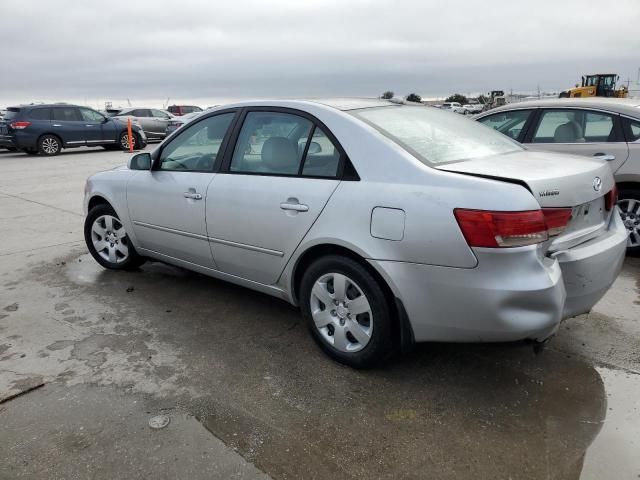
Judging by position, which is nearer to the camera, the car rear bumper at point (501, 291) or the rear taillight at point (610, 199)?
the car rear bumper at point (501, 291)

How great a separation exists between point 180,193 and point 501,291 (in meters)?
2.48

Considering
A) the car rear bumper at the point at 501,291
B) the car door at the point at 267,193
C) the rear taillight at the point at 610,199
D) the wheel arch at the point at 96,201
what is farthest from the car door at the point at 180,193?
the rear taillight at the point at 610,199

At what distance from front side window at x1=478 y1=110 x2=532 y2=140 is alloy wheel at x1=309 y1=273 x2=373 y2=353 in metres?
3.72

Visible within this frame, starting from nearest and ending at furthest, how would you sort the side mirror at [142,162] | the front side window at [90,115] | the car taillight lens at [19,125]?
the side mirror at [142,162] < the car taillight lens at [19,125] < the front side window at [90,115]

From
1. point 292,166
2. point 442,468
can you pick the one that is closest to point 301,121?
point 292,166

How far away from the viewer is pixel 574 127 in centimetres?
554

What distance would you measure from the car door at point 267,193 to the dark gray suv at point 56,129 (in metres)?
15.9

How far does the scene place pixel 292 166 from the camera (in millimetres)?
3344

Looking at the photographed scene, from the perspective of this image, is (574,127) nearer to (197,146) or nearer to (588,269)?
(588,269)

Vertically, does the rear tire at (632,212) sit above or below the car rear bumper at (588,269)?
below

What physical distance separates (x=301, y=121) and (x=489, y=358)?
6.28ft

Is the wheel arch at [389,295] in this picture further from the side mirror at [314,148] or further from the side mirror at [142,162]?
the side mirror at [142,162]

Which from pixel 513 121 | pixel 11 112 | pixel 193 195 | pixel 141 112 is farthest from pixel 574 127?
pixel 141 112

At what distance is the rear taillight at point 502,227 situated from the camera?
247 centimetres
